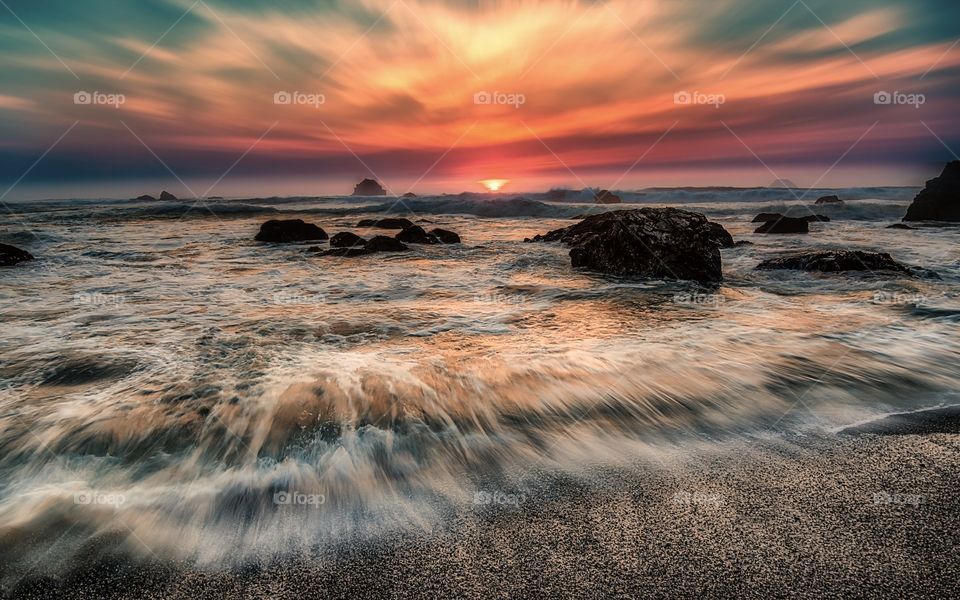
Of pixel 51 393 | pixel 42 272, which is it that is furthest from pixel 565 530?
pixel 42 272

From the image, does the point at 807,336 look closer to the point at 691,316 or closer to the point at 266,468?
the point at 691,316

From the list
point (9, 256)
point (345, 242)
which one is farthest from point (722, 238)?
point (9, 256)

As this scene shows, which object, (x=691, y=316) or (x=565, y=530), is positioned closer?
(x=565, y=530)

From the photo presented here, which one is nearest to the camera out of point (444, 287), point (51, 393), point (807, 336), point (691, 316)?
point (51, 393)

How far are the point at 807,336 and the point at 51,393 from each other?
7.84m

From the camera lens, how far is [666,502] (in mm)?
2400

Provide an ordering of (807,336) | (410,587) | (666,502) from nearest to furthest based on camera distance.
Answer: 1. (410,587)
2. (666,502)
3. (807,336)

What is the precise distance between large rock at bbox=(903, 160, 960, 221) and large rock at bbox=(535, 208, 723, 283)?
28.5 metres

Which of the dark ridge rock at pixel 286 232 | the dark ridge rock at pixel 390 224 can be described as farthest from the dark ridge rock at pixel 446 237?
the dark ridge rock at pixel 390 224

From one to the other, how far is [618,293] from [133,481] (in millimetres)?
7214

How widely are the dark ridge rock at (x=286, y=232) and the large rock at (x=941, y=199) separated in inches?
1391

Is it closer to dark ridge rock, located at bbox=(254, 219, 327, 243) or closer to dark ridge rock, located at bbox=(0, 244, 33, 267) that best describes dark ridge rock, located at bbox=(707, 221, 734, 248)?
dark ridge rock, located at bbox=(254, 219, 327, 243)

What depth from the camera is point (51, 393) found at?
3920 mm

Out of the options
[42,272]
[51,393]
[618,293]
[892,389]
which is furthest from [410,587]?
[42,272]
